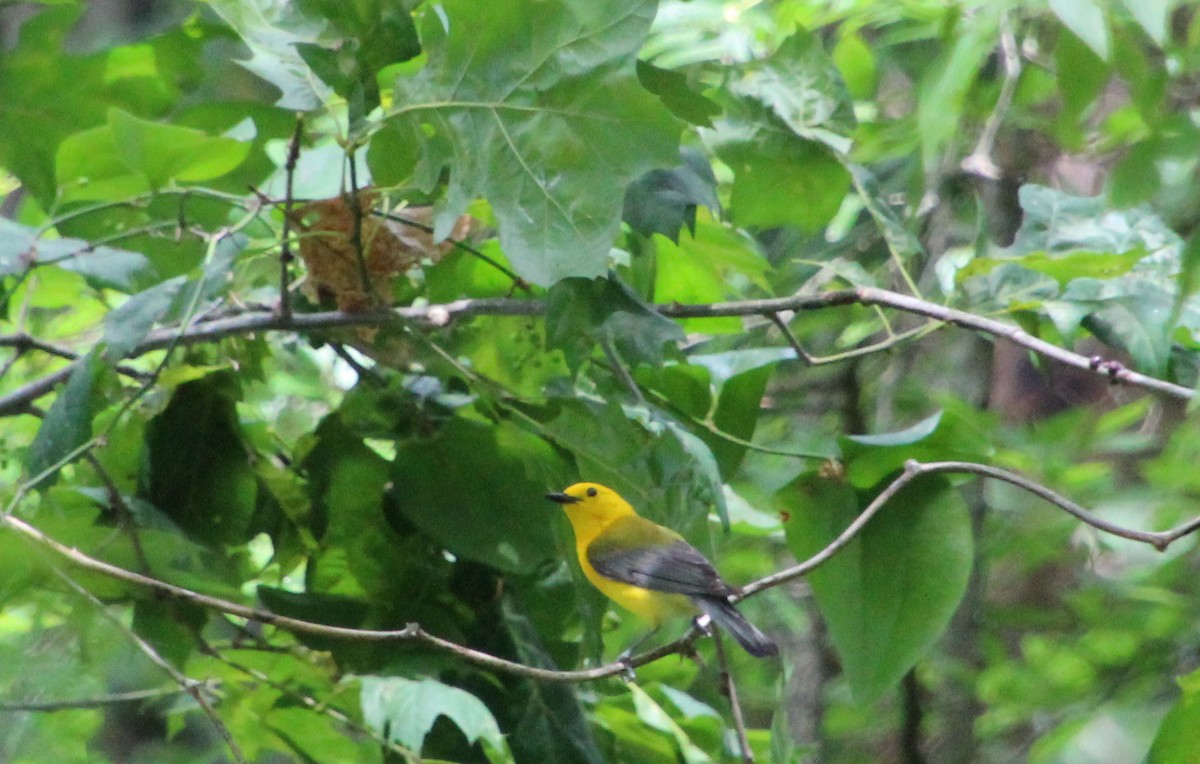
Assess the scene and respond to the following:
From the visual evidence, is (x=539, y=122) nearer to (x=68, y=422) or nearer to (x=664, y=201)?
(x=664, y=201)

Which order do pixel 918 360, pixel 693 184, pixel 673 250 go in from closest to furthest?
pixel 693 184 < pixel 673 250 < pixel 918 360

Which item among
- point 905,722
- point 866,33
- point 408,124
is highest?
point 408,124

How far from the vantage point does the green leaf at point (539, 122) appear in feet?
3.74

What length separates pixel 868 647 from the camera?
1.46 meters

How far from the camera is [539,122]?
3.83 ft

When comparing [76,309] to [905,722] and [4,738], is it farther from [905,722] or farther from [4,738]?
[905,722]

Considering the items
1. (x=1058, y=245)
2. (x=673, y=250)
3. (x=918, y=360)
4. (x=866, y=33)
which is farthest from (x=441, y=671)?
(x=866, y=33)

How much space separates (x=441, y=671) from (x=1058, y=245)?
1002mm

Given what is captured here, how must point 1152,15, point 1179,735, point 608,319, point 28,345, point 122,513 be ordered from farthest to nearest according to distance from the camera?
point 28,345, point 122,513, point 608,319, point 1179,735, point 1152,15

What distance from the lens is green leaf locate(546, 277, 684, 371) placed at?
1293 mm

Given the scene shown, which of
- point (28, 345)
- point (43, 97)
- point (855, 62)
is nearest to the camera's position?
point (28, 345)

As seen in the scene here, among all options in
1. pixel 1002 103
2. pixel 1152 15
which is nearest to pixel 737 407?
pixel 1152 15

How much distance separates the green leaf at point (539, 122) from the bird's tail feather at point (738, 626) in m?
0.59

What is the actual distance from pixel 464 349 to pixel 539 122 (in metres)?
0.46
